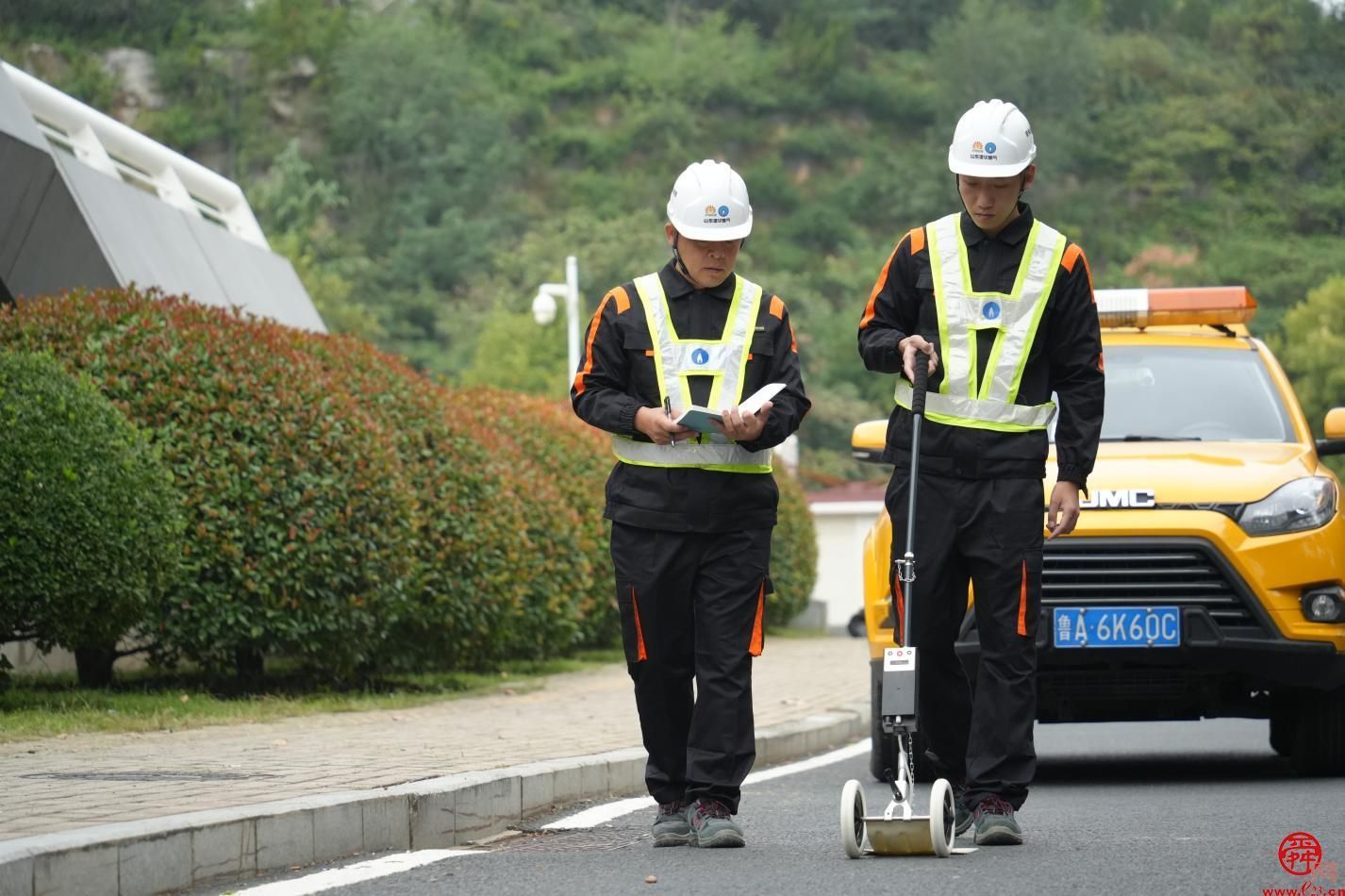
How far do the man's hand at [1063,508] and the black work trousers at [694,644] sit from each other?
0.90m

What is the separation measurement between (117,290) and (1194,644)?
6.93 m

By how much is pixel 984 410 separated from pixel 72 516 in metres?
Result: 5.57

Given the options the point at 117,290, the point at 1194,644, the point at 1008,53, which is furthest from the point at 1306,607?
the point at 1008,53

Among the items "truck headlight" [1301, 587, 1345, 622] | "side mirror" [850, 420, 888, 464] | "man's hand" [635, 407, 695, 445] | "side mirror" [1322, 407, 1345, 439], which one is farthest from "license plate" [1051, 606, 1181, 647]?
"man's hand" [635, 407, 695, 445]

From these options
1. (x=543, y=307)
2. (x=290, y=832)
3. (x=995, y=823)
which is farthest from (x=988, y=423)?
(x=543, y=307)

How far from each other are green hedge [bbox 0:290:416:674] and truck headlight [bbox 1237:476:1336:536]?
224 inches

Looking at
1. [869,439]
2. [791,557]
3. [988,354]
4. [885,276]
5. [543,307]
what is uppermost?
[543,307]

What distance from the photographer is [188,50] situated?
366 ft

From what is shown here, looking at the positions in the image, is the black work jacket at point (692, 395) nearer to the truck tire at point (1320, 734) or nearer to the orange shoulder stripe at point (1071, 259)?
the orange shoulder stripe at point (1071, 259)

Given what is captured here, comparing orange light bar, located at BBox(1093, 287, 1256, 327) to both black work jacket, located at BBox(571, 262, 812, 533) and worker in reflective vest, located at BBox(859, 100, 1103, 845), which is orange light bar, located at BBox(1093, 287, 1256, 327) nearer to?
worker in reflective vest, located at BBox(859, 100, 1103, 845)

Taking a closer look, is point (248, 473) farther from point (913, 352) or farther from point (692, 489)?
point (913, 352)

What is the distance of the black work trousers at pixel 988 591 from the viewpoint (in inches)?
256

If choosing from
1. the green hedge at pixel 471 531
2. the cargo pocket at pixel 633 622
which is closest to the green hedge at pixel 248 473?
the green hedge at pixel 471 531

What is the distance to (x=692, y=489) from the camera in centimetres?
672
